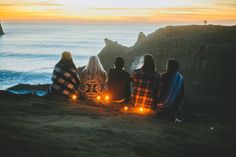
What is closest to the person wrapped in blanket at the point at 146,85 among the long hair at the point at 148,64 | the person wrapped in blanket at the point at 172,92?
the long hair at the point at 148,64

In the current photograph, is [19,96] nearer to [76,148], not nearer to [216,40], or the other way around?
[76,148]

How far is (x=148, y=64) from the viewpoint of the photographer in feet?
33.1

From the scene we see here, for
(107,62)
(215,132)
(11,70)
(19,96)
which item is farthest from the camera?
(11,70)

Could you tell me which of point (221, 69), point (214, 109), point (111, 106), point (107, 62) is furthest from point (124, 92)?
point (107, 62)

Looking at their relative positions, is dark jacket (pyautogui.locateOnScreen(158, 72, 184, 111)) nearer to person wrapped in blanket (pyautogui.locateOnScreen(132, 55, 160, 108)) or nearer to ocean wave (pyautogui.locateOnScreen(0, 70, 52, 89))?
person wrapped in blanket (pyautogui.locateOnScreen(132, 55, 160, 108))

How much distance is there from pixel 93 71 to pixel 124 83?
1.22 metres

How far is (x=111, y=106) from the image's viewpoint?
34.8ft

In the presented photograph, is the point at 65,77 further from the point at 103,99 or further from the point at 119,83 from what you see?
the point at 119,83

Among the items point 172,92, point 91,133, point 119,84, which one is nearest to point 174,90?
point 172,92

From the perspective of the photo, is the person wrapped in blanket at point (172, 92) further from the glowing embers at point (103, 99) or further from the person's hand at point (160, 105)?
the glowing embers at point (103, 99)

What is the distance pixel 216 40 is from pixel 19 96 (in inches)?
1259

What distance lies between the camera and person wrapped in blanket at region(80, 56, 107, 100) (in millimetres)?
11367

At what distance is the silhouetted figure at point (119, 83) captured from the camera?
426 inches

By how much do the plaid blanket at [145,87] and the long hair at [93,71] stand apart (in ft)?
4.95
